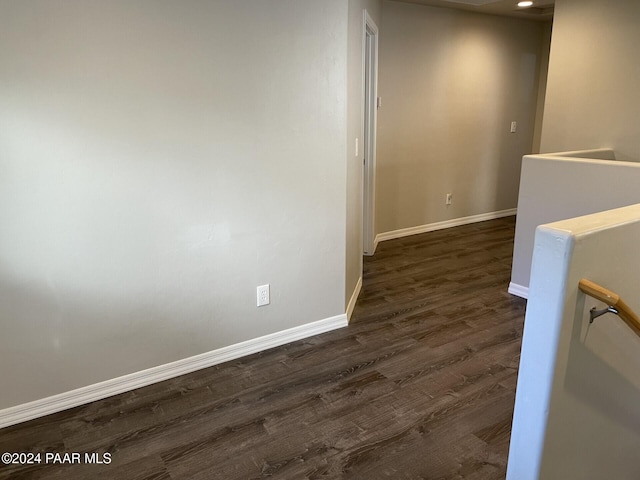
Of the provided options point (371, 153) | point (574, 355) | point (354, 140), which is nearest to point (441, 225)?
point (371, 153)

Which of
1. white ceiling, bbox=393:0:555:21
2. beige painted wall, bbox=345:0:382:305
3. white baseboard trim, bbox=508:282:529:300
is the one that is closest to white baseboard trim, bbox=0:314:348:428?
beige painted wall, bbox=345:0:382:305

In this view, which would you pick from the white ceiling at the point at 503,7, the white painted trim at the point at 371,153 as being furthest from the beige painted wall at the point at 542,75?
the white painted trim at the point at 371,153

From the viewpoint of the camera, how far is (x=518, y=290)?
3643mm

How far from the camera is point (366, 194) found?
4512 mm

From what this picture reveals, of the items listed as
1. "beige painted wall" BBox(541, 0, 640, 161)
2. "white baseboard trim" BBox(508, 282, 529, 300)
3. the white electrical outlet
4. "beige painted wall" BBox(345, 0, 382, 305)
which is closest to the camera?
the white electrical outlet

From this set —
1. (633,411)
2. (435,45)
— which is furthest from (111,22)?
(435,45)

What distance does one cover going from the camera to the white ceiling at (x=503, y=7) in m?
4.57

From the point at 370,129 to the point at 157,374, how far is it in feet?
9.04

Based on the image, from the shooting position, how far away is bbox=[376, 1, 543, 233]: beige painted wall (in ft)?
15.7

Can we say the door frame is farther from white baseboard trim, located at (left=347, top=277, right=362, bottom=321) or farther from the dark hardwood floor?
the dark hardwood floor

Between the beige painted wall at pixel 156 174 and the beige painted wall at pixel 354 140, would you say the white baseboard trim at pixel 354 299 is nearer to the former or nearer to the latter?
the beige painted wall at pixel 354 140

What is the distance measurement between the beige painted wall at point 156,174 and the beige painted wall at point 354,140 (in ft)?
0.47

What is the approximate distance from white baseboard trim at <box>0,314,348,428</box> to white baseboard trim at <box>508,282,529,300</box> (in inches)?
54.3

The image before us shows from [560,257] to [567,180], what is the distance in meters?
2.13
